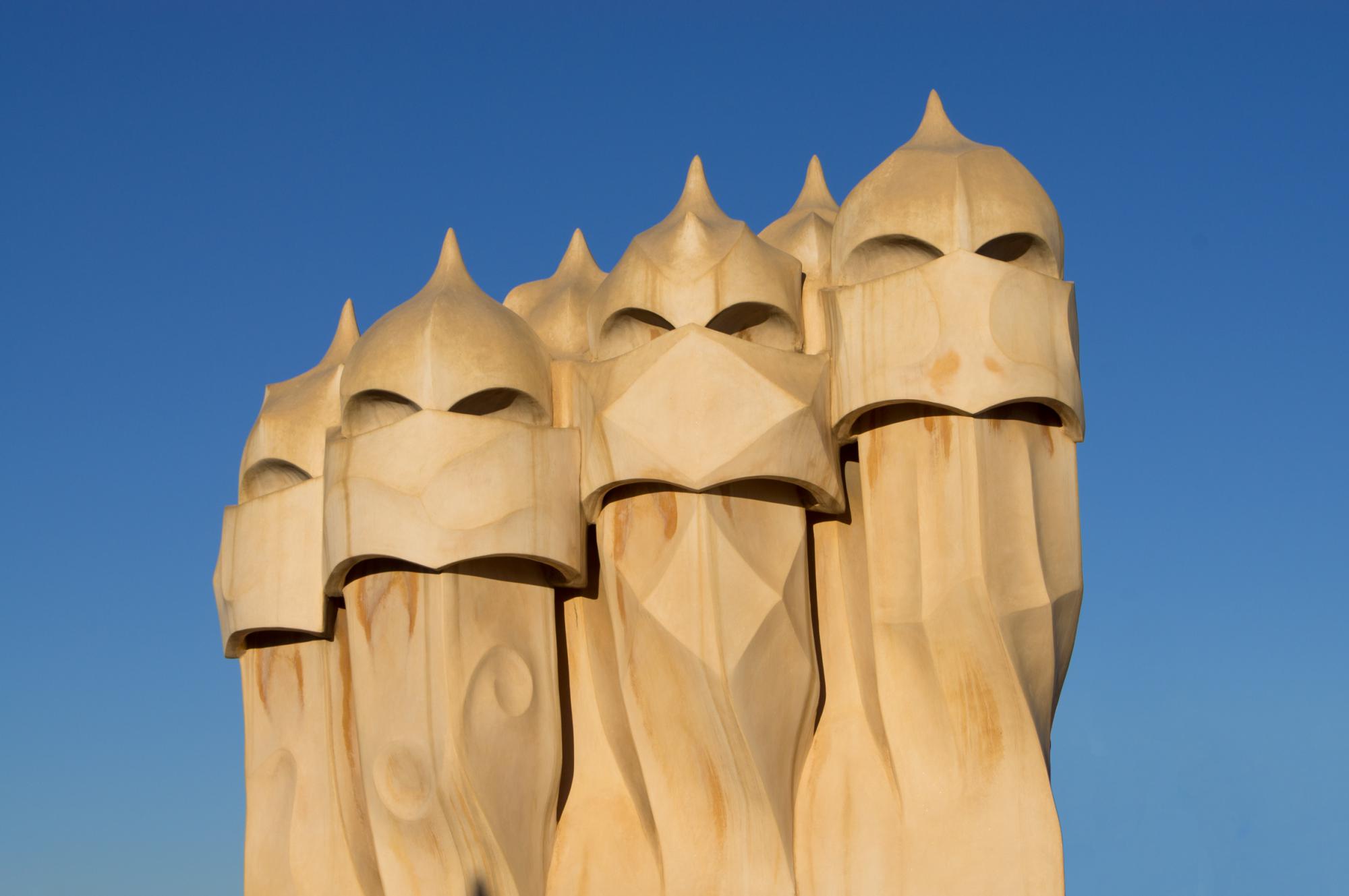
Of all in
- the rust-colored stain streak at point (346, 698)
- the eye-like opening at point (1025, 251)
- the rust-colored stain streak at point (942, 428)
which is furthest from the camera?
the rust-colored stain streak at point (346, 698)

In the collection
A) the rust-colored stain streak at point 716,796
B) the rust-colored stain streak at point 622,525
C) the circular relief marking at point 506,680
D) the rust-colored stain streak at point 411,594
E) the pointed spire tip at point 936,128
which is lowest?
the rust-colored stain streak at point 716,796

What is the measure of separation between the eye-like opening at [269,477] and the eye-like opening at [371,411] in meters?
1.18

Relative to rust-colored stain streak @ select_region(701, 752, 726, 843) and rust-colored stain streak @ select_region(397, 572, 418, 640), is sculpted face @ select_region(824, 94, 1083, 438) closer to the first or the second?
rust-colored stain streak @ select_region(701, 752, 726, 843)

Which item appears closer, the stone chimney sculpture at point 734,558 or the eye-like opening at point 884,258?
the stone chimney sculpture at point 734,558

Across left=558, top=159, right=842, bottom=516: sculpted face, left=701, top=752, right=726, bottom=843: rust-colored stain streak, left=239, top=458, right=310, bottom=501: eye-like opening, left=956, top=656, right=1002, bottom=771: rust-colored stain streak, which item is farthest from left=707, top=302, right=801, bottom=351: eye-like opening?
left=239, top=458, right=310, bottom=501: eye-like opening

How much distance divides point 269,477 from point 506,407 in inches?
101

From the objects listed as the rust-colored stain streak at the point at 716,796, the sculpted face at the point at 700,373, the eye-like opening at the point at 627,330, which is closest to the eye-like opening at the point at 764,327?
the sculpted face at the point at 700,373

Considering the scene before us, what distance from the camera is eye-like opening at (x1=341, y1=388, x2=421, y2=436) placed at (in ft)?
51.8

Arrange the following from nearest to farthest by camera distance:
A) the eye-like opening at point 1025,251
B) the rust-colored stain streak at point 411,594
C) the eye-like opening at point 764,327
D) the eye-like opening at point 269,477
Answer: the eye-like opening at point 1025,251 < the rust-colored stain streak at point 411,594 < the eye-like opening at point 764,327 < the eye-like opening at point 269,477

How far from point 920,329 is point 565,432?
3137mm

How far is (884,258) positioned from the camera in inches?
606

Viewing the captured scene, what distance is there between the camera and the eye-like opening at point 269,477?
1702 cm

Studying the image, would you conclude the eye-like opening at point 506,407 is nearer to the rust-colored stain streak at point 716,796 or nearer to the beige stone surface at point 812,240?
the beige stone surface at point 812,240

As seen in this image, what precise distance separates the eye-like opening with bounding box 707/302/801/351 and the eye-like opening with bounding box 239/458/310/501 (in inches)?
160
